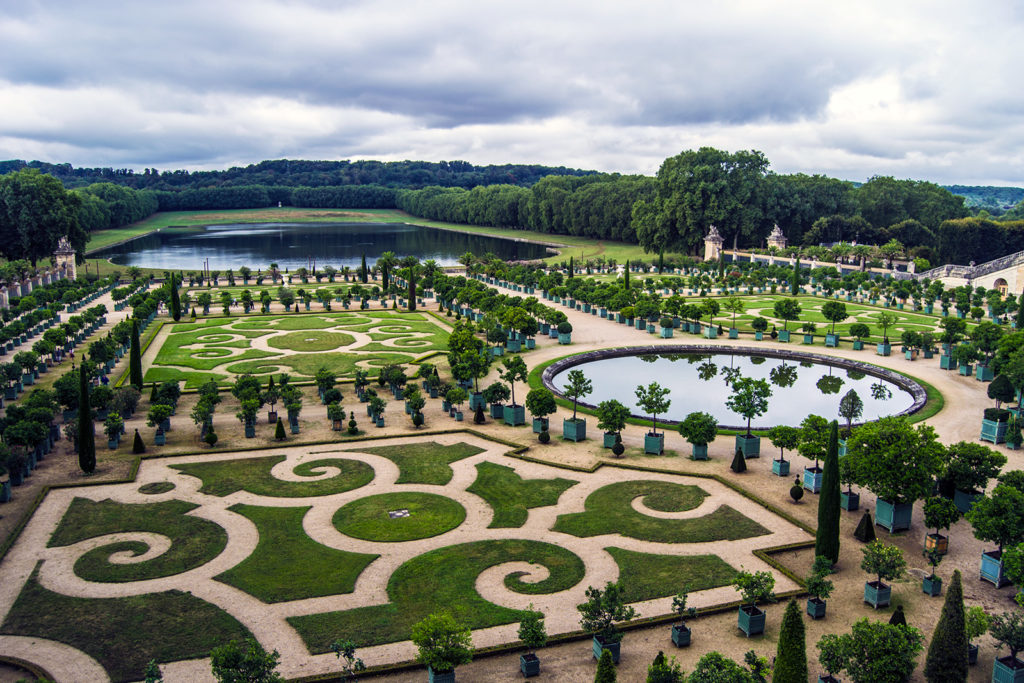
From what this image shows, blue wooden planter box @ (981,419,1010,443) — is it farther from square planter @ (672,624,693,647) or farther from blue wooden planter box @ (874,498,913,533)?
square planter @ (672,624,693,647)

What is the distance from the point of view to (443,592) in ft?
75.3

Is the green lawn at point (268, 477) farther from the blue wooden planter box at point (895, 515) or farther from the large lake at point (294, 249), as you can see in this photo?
the large lake at point (294, 249)

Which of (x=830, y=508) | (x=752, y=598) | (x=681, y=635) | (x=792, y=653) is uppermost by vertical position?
(x=830, y=508)

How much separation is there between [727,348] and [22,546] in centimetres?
4722

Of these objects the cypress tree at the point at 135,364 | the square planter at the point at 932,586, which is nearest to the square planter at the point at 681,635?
the square planter at the point at 932,586

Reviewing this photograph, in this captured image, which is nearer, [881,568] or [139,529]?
[881,568]

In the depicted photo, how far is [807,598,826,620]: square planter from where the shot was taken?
21.5m

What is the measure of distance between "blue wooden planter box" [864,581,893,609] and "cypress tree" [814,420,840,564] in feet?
6.63

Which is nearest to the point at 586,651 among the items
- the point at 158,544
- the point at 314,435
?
the point at 158,544

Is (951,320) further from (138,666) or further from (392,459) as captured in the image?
(138,666)

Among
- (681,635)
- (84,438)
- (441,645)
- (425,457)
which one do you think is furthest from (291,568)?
(84,438)

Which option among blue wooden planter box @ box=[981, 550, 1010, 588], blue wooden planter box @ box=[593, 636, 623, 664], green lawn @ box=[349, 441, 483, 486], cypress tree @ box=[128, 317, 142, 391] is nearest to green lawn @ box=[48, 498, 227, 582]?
green lawn @ box=[349, 441, 483, 486]

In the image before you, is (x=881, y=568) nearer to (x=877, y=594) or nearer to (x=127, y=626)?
(x=877, y=594)

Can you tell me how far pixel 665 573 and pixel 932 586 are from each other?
7.74m
